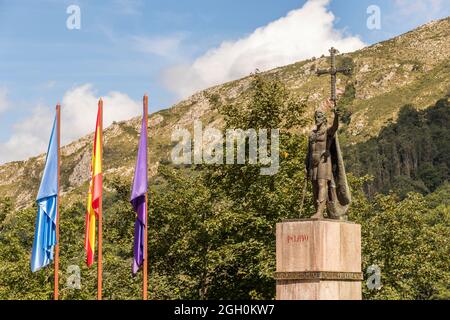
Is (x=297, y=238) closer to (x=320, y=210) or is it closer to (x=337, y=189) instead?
(x=320, y=210)

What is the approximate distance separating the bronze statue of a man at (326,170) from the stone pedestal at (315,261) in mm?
917

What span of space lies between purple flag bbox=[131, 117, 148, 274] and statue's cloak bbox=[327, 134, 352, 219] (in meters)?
6.42

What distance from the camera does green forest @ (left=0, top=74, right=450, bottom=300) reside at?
42.3 meters

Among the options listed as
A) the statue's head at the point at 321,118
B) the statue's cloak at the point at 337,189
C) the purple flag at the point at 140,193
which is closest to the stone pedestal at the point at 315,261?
the statue's cloak at the point at 337,189

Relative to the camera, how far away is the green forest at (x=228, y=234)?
4231cm

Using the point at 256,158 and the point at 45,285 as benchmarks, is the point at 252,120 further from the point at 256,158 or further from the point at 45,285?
the point at 45,285

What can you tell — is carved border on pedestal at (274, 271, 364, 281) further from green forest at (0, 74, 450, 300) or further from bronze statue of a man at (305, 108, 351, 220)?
green forest at (0, 74, 450, 300)

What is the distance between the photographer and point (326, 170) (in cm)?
2372

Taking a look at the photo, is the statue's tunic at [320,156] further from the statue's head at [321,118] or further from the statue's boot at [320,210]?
the statue's boot at [320,210]

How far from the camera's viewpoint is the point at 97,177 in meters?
29.5

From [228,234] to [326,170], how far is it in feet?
70.8

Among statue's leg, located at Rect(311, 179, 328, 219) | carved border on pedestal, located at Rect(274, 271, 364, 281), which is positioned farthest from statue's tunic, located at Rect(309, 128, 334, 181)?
carved border on pedestal, located at Rect(274, 271, 364, 281)

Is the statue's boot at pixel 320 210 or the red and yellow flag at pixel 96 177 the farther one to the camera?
the red and yellow flag at pixel 96 177

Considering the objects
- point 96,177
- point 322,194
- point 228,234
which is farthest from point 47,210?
point 228,234
